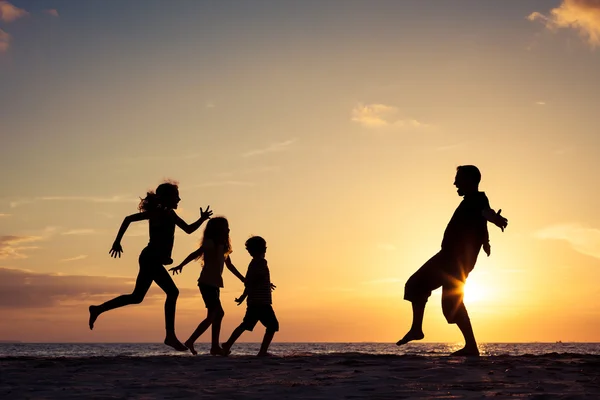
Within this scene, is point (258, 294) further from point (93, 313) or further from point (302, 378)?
point (302, 378)

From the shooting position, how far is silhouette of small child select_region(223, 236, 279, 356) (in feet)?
39.0

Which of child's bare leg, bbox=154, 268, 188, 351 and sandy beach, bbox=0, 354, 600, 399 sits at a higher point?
child's bare leg, bbox=154, 268, 188, 351

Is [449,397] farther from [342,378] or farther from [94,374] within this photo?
[94,374]

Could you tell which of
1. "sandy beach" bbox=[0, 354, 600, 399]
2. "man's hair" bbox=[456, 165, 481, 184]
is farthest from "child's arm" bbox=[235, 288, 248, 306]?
"man's hair" bbox=[456, 165, 481, 184]

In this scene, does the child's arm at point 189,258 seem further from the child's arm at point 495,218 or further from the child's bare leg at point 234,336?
the child's arm at point 495,218

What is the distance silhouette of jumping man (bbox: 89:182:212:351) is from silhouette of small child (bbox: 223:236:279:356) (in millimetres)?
1071

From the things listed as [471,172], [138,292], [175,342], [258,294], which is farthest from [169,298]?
[471,172]

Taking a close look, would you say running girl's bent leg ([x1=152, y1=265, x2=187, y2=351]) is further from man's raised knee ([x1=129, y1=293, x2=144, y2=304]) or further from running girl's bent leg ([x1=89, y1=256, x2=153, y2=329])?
man's raised knee ([x1=129, y1=293, x2=144, y2=304])

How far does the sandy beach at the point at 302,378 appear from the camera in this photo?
6852 millimetres

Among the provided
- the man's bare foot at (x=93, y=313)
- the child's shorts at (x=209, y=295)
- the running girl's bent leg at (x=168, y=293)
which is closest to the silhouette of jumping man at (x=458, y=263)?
the child's shorts at (x=209, y=295)

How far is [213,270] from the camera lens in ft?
40.8

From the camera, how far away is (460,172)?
1071cm

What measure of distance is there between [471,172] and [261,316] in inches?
162

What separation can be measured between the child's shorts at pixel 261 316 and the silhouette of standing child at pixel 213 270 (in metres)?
0.59
